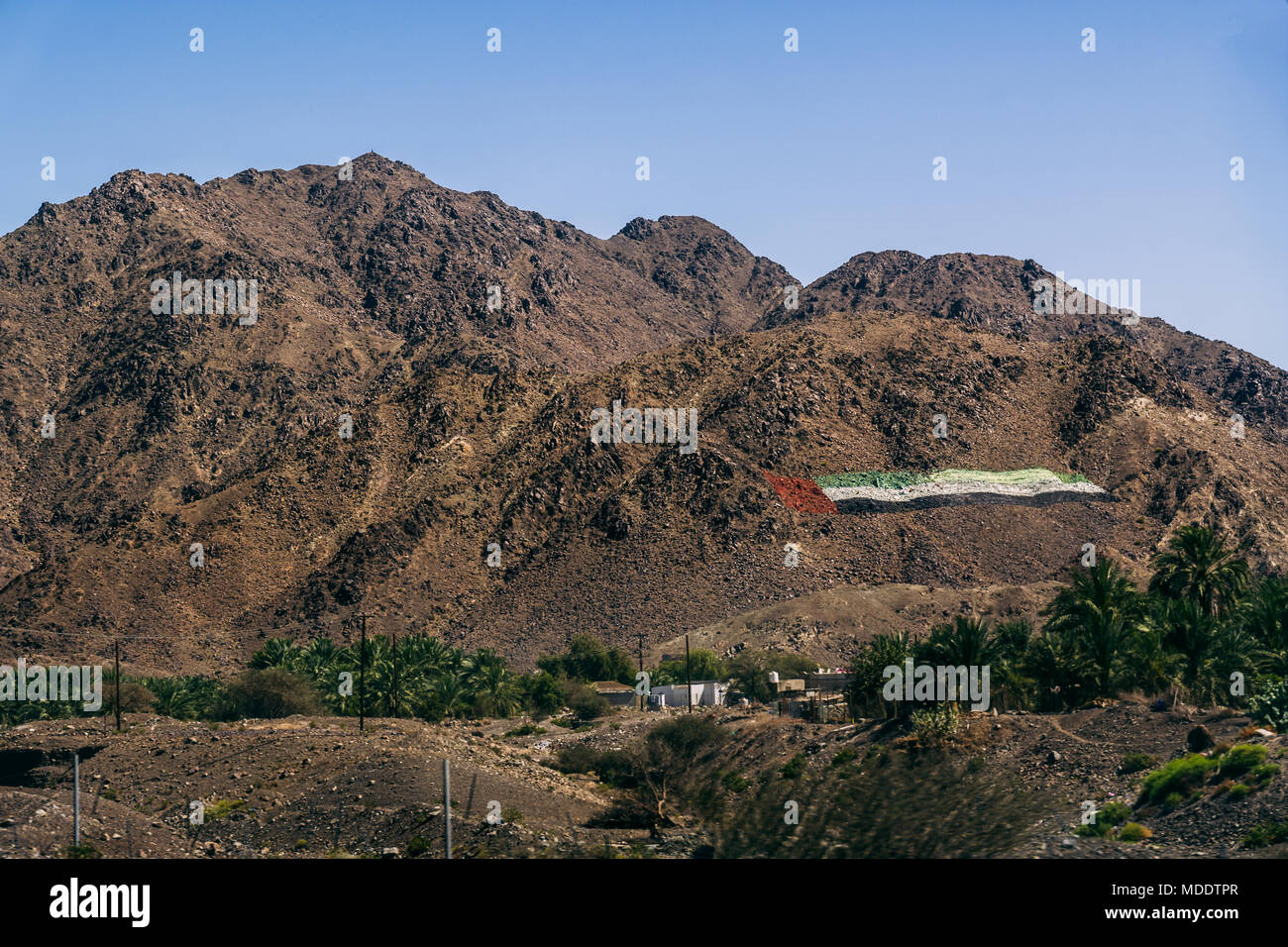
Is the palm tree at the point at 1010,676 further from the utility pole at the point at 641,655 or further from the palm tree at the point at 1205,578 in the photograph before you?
the utility pole at the point at 641,655

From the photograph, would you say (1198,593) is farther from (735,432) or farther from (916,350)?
(916,350)

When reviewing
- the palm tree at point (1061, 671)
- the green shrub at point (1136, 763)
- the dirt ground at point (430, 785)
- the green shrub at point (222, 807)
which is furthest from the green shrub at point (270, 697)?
the green shrub at point (1136, 763)

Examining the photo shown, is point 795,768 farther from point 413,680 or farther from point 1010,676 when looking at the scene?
point 413,680

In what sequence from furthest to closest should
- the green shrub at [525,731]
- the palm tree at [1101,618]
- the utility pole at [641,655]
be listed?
the utility pole at [641,655] < the green shrub at [525,731] < the palm tree at [1101,618]

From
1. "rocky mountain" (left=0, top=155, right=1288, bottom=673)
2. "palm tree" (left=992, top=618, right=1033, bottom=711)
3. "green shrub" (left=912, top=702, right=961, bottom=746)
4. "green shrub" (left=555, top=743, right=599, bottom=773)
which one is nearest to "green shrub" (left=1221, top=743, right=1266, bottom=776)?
"green shrub" (left=912, top=702, right=961, bottom=746)
